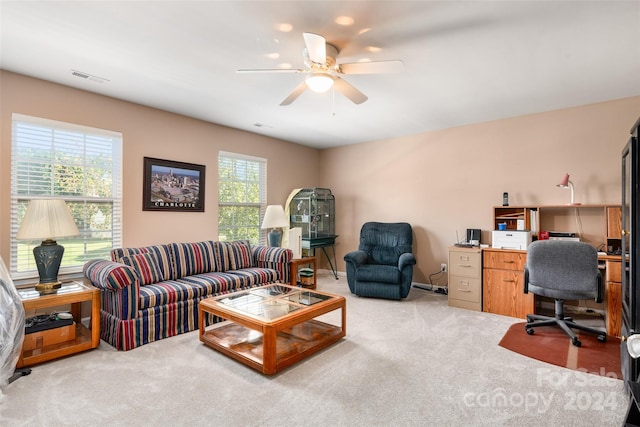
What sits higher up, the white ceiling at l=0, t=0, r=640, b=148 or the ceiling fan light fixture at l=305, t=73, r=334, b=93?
the white ceiling at l=0, t=0, r=640, b=148

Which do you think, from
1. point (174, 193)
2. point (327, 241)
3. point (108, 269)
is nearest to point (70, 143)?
point (174, 193)

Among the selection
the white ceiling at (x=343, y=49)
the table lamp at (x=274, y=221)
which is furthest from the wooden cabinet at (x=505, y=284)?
the table lamp at (x=274, y=221)

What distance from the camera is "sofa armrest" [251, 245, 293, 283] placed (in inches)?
166

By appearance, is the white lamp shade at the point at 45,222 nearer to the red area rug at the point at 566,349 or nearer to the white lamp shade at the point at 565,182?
the red area rug at the point at 566,349

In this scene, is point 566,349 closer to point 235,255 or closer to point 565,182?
point 565,182

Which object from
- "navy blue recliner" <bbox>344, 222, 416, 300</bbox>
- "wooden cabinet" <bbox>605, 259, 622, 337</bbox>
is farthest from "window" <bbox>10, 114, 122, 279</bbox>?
"wooden cabinet" <bbox>605, 259, 622, 337</bbox>

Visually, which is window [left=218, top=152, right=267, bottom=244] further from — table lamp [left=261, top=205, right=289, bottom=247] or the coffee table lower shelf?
the coffee table lower shelf

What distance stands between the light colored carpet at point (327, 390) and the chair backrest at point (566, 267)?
83 centimetres

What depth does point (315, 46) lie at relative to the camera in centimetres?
205

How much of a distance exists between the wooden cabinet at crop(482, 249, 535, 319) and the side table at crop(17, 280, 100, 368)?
13.7ft

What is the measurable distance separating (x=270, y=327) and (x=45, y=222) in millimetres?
2108

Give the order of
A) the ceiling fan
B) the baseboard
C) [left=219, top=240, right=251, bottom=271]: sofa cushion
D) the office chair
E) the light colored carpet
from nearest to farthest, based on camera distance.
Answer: the light colored carpet, the ceiling fan, the office chair, [left=219, top=240, right=251, bottom=271]: sofa cushion, the baseboard

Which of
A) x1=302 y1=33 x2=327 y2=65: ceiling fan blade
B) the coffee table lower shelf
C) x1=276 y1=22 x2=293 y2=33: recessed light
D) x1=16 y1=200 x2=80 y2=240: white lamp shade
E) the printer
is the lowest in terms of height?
the coffee table lower shelf

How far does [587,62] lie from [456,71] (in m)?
1.06
